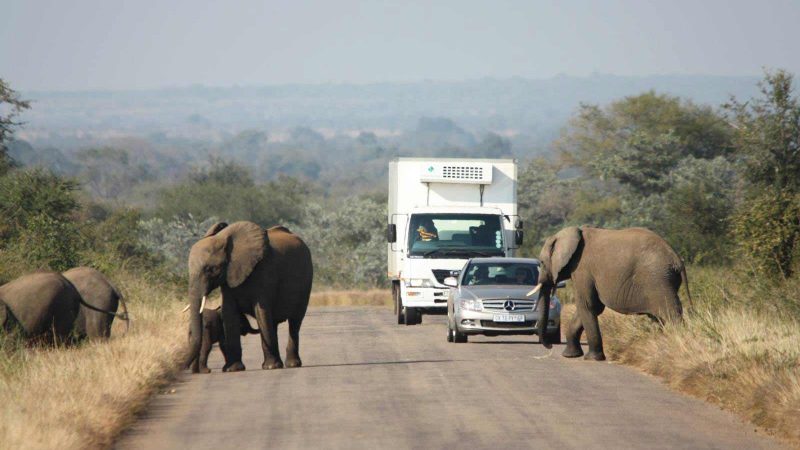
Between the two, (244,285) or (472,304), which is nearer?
(244,285)

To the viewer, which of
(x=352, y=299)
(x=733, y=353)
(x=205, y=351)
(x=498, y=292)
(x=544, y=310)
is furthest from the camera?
(x=352, y=299)

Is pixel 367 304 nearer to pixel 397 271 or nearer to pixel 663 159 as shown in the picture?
pixel 397 271

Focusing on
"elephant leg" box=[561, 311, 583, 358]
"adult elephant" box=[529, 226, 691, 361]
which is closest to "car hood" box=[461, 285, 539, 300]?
"adult elephant" box=[529, 226, 691, 361]

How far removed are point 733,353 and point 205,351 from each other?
6.78 metres

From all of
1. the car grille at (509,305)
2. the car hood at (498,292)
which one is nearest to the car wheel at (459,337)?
the car hood at (498,292)

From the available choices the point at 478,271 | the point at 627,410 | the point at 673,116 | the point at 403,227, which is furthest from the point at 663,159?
the point at 627,410

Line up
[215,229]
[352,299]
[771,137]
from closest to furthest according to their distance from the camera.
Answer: [215,229] → [771,137] → [352,299]

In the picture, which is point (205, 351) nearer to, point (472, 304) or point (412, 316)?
point (472, 304)

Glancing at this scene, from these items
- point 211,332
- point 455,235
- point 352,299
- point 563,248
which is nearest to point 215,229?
point 211,332

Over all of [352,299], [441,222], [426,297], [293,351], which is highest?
[441,222]

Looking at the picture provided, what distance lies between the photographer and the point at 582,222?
71.8 meters

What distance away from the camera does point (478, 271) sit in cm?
2620

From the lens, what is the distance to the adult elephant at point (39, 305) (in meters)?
21.3

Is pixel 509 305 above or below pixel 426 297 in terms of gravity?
above
